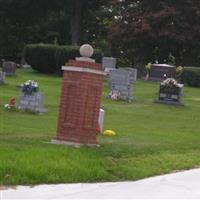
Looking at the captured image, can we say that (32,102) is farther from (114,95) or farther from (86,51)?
(114,95)

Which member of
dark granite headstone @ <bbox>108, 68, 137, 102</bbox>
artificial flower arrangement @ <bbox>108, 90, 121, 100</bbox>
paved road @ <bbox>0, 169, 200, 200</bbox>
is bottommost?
artificial flower arrangement @ <bbox>108, 90, 121, 100</bbox>

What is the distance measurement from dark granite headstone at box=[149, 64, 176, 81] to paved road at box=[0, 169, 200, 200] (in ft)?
98.5

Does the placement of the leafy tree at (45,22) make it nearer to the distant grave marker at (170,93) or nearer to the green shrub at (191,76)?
the green shrub at (191,76)

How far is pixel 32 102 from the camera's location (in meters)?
18.5

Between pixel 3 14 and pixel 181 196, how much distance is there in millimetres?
49756

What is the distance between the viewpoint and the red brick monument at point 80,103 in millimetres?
12047

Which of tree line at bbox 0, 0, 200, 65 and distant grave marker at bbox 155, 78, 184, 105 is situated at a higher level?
tree line at bbox 0, 0, 200, 65

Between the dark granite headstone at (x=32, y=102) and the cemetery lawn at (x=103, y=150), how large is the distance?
1.11ft

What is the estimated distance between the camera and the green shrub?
39.2m

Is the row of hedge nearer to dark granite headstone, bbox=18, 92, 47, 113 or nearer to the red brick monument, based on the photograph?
dark granite headstone, bbox=18, 92, 47, 113

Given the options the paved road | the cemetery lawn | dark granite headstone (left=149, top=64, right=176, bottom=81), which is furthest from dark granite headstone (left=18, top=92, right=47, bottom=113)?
dark granite headstone (left=149, top=64, right=176, bottom=81)

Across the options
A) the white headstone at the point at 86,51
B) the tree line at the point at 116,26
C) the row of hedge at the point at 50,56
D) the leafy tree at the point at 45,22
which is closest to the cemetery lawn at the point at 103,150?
the white headstone at the point at 86,51

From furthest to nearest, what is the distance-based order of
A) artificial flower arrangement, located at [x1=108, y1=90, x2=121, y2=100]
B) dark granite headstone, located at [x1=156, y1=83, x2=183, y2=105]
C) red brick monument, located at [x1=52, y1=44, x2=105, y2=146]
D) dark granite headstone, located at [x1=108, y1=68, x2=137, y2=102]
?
dark granite headstone, located at [x1=108, y1=68, x2=137, y2=102] < artificial flower arrangement, located at [x1=108, y1=90, x2=121, y2=100] < dark granite headstone, located at [x1=156, y1=83, x2=183, y2=105] < red brick monument, located at [x1=52, y1=44, x2=105, y2=146]

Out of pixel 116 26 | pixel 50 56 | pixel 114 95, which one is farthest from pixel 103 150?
pixel 116 26
